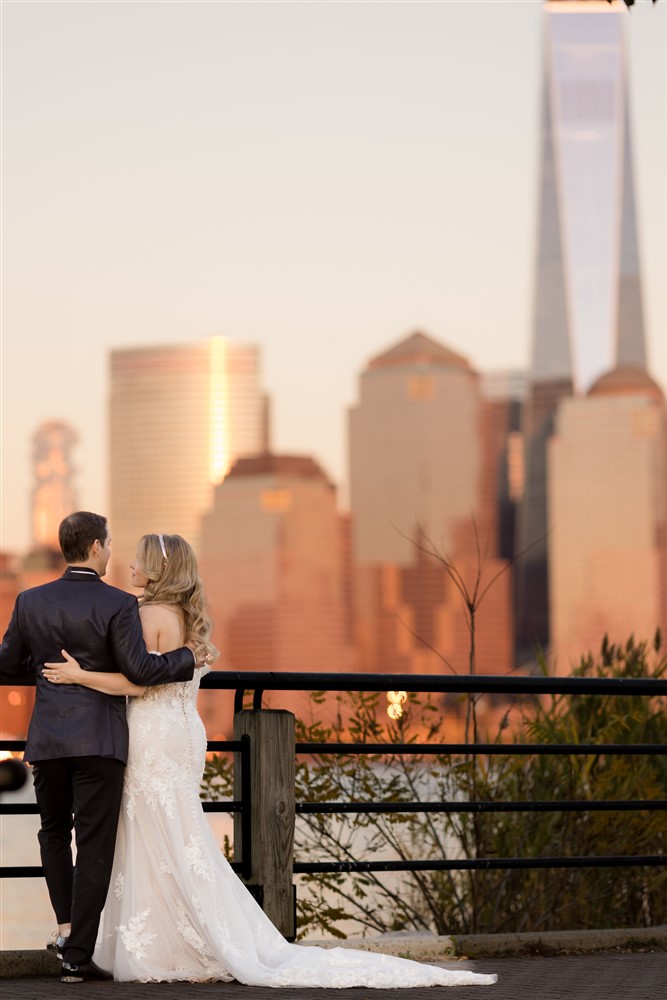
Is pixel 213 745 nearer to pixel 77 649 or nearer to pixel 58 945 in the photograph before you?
pixel 77 649

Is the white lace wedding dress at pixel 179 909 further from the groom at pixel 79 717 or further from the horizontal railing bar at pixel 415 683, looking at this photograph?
the horizontal railing bar at pixel 415 683

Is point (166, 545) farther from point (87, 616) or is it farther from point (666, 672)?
point (666, 672)

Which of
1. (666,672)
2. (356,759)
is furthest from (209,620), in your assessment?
(666,672)

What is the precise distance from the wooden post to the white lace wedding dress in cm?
51

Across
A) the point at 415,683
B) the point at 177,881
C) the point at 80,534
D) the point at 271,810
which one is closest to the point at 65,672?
the point at 80,534

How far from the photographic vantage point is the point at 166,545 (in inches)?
273

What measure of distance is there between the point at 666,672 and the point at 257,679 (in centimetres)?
429

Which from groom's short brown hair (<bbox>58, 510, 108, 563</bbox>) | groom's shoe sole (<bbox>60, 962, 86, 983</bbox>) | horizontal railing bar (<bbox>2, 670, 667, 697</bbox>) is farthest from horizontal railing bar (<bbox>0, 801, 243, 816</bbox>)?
groom's short brown hair (<bbox>58, 510, 108, 563</bbox>)

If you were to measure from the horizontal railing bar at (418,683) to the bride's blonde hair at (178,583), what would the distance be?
37 centimetres

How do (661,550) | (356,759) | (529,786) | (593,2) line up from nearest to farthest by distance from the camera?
1. (593,2)
2. (356,759)
3. (529,786)
4. (661,550)

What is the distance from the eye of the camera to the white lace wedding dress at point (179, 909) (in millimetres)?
6836

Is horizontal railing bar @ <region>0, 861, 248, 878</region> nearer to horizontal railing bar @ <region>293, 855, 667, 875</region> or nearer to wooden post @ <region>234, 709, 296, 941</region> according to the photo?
Answer: wooden post @ <region>234, 709, 296, 941</region>

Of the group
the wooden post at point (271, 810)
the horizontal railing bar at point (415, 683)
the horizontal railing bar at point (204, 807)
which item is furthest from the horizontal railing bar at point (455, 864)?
the horizontal railing bar at point (415, 683)

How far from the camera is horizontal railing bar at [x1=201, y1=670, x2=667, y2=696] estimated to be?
7.57 metres
